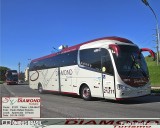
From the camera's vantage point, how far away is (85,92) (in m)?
19.7

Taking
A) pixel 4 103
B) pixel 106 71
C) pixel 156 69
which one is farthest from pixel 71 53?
pixel 156 69

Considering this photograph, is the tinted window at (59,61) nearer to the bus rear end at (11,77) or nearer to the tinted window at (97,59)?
the tinted window at (97,59)

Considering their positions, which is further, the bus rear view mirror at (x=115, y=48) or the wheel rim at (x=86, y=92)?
the wheel rim at (x=86, y=92)

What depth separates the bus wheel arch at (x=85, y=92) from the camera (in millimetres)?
19289

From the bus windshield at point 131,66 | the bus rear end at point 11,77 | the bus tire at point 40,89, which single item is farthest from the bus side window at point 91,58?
the bus rear end at point 11,77

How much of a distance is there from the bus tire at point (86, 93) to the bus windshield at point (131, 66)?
2808 mm

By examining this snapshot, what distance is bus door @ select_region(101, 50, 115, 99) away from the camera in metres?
17.3

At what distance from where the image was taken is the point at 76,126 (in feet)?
22.8

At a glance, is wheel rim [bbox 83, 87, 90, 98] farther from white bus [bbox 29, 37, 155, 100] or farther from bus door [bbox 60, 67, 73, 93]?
bus door [bbox 60, 67, 73, 93]

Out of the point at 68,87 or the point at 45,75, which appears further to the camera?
the point at 45,75

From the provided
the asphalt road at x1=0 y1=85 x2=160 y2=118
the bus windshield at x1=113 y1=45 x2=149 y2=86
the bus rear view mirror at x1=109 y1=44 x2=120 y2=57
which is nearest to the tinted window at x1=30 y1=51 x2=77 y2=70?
the asphalt road at x1=0 y1=85 x2=160 y2=118

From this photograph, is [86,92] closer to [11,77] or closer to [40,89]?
[40,89]

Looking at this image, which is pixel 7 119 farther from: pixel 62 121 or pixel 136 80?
pixel 136 80

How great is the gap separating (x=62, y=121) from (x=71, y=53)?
14.0m
